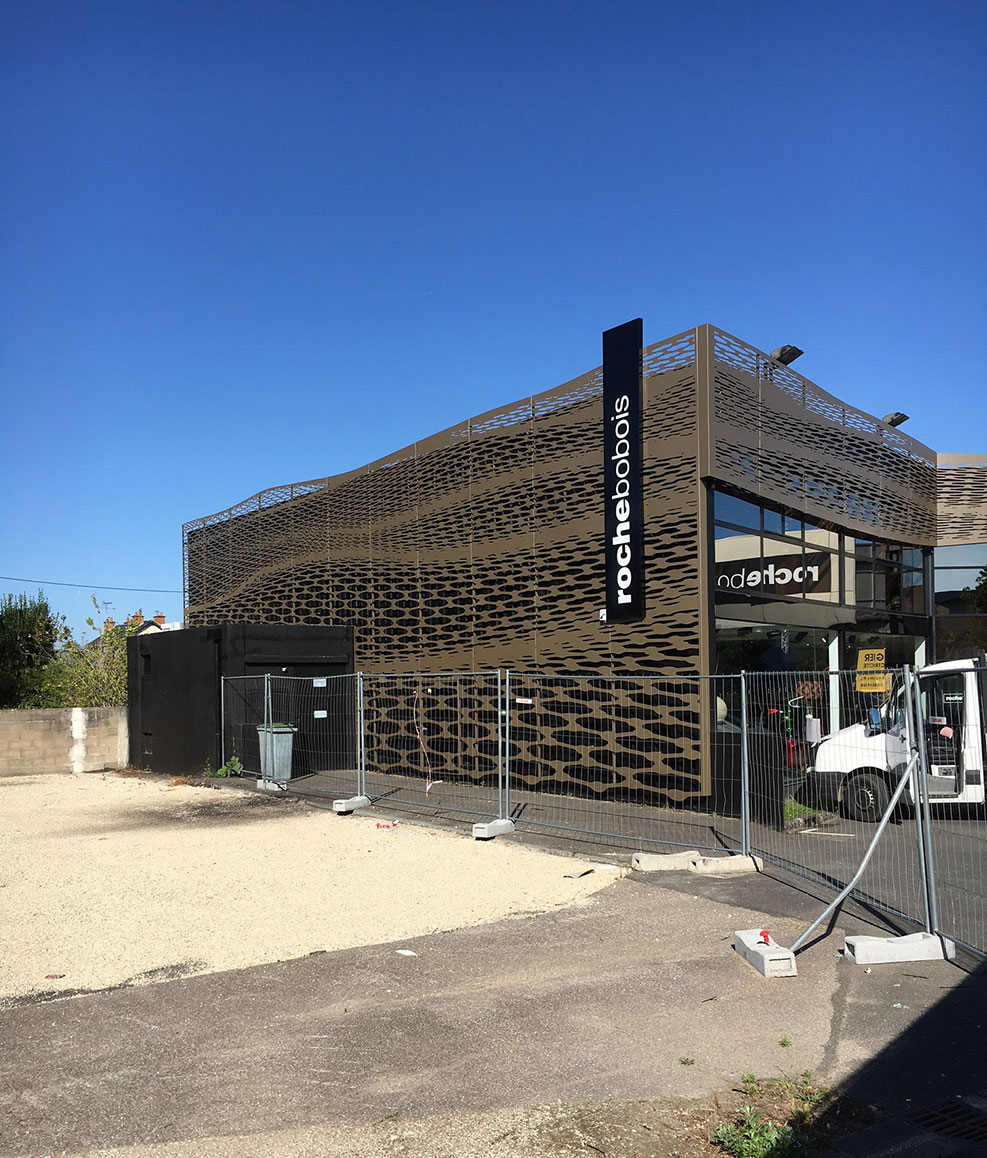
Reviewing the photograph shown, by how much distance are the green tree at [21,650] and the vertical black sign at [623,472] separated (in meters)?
16.8

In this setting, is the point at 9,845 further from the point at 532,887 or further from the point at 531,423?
the point at 531,423

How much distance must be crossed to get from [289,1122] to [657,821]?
8.60 m

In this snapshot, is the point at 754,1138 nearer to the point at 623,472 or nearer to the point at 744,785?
the point at 744,785

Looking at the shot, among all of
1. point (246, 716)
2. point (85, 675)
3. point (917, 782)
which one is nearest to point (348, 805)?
point (246, 716)

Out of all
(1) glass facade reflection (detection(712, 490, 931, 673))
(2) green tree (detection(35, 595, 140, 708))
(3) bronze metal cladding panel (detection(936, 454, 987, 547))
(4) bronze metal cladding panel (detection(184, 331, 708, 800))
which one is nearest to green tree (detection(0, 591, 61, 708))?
(2) green tree (detection(35, 595, 140, 708))

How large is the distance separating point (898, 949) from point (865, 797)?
571 centimetres

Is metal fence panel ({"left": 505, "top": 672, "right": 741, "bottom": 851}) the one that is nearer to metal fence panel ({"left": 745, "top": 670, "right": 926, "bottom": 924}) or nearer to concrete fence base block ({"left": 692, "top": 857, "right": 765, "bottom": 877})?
metal fence panel ({"left": 745, "top": 670, "right": 926, "bottom": 924})

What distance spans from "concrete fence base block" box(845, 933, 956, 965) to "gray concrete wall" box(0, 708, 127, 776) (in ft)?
62.5

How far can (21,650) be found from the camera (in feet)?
79.2

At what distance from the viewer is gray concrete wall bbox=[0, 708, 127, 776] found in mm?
20844

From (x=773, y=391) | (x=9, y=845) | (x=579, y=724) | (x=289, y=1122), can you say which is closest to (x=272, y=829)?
(x=9, y=845)

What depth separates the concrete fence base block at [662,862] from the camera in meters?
9.47

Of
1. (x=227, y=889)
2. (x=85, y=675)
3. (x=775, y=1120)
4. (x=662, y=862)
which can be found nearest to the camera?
(x=775, y=1120)

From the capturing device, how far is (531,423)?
1617 cm
